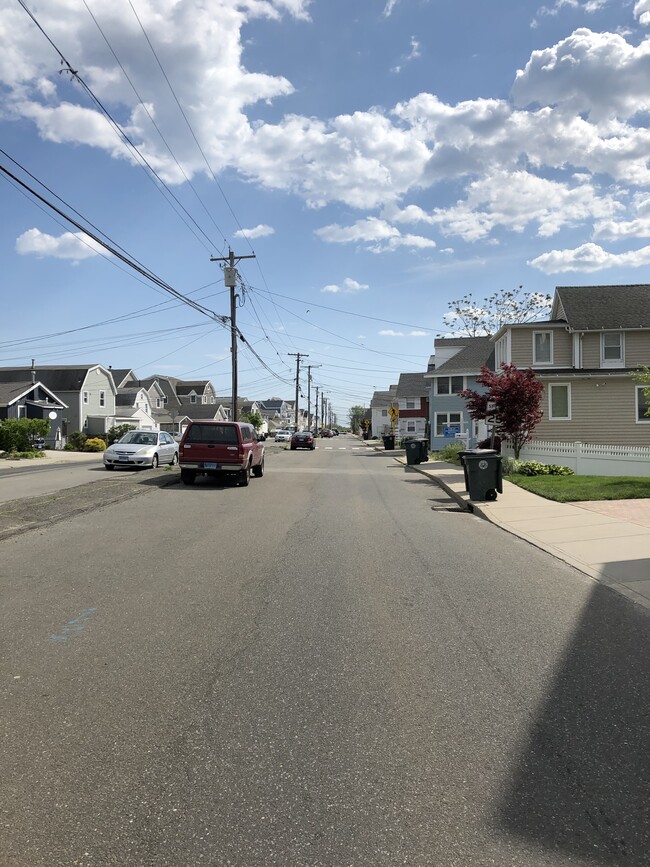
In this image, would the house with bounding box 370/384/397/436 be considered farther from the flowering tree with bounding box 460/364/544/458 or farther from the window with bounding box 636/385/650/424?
the flowering tree with bounding box 460/364/544/458

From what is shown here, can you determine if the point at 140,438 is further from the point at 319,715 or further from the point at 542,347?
the point at 319,715

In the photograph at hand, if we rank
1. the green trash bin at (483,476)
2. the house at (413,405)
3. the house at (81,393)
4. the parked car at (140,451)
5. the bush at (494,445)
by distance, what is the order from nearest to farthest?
1. the green trash bin at (483,476)
2. the bush at (494,445)
3. the parked car at (140,451)
4. the house at (81,393)
5. the house at (413,405)

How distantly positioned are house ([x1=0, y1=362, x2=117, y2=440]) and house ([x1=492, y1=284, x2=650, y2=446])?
37.1 meters

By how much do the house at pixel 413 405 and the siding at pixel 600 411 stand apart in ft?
143

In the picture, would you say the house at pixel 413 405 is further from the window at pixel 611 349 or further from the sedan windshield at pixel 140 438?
the sedan windshield at pixel 140 438

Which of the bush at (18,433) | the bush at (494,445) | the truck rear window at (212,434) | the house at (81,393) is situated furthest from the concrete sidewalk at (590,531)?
the house at (81,393)

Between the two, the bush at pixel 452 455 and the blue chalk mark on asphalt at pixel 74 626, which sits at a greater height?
the bush at pixel 452 455

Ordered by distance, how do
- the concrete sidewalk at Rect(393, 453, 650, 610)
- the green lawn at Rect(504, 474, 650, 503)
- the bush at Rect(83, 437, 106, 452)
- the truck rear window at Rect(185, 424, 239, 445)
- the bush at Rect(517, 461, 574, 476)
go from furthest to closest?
the bush at Rect(83, 437, 106, 452) → the bush at Rect(517, 461, 574, 476) → the truck rear window at Rect(185, 424, 239, 445) → the green lawn at Rect(504, 474, 650, 503) → the concrete sidewalk at Rect(393, 453, 650, 610)

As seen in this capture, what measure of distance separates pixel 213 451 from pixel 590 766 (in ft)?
51.2

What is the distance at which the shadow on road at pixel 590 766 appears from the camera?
2.89 m

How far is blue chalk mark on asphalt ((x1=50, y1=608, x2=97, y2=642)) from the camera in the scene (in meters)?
5.37

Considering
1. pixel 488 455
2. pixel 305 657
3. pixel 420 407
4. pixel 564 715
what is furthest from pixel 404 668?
pixel 420 407

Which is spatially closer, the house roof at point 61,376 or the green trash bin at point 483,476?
the green trash bin at point 483,476

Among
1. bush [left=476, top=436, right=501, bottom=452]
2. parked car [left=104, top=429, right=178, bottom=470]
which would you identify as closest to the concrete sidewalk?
bush [left=476, top=436, right=501, bottom=452]
